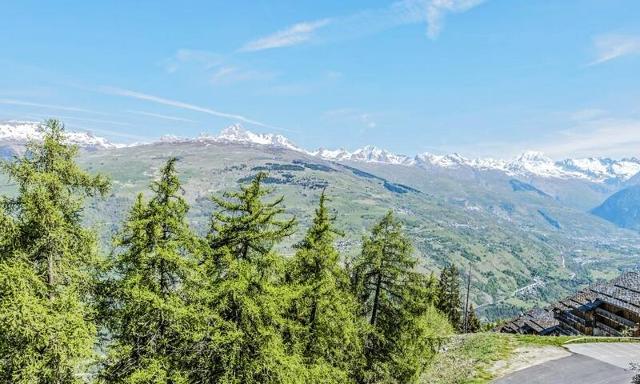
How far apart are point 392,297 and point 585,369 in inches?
598

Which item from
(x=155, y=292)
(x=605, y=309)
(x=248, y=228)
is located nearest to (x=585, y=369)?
(x=248, y=228)

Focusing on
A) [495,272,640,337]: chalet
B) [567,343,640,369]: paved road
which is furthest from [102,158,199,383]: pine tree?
[495,272,640,337]: chalet

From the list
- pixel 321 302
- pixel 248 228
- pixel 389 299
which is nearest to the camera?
pixel 248 228

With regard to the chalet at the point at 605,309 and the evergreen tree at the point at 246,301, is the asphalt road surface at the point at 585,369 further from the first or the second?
the evergreen tree at the point at 246,301


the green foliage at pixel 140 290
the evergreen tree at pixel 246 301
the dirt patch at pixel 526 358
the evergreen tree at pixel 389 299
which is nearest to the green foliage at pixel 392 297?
the evergreen tree at pixel 389 299

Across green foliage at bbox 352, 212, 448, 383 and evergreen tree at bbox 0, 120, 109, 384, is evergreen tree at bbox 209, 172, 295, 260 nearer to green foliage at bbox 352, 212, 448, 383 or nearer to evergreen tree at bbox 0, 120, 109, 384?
evergreen tree at bbox 0, 120, 109, 384

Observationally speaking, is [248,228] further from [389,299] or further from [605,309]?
[605,309]

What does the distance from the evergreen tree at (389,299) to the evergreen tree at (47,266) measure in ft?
62.5

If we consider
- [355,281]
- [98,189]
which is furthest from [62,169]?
[355,281]

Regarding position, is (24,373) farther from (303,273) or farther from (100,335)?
(303,273)

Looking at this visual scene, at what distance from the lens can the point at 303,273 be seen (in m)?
28.4

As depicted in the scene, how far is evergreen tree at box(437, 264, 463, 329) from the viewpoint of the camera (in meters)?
100

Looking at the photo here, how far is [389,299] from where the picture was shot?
35062 millimetres

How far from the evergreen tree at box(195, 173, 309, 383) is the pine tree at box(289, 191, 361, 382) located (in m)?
3.09
